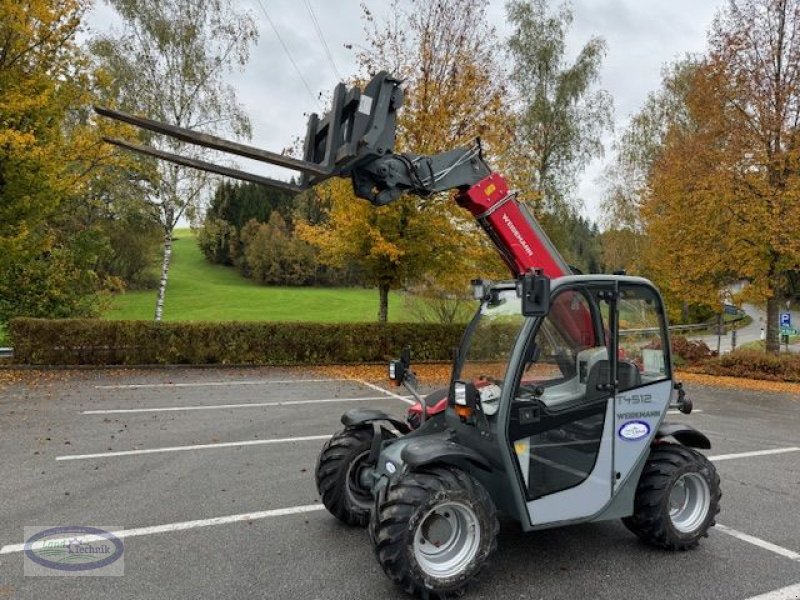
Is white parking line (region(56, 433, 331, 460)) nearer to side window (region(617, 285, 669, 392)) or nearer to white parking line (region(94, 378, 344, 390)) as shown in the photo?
side window (region(617, 285, 669, 392))

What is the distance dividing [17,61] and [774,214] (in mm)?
18800

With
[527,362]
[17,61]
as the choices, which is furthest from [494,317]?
[17,61]

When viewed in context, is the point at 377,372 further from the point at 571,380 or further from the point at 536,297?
the point at 536,297

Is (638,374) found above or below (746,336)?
above

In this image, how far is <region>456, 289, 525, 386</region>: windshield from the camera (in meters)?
3.98

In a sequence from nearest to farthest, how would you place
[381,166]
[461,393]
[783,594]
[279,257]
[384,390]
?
[783,594] → [461,393] → [381,166] → [384,390] → [279,257]

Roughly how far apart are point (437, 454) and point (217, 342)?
12414mm

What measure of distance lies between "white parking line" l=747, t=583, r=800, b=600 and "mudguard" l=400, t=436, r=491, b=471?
6.09 feet

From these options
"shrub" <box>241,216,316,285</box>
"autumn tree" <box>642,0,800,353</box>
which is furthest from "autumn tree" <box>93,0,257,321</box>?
"shrub" <box>241,216,316,285</box>

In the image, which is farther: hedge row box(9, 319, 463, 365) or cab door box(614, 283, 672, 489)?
hedge row box(9, 319, 463, 365)

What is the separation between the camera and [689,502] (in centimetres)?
429

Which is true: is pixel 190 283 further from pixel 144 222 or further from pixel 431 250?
pixel 431 250
